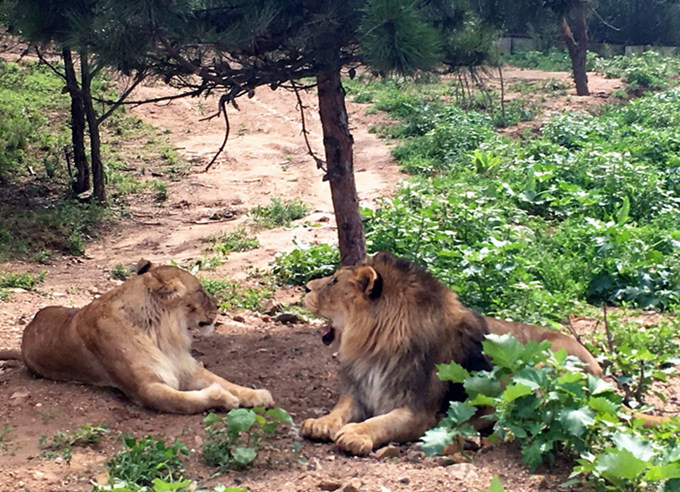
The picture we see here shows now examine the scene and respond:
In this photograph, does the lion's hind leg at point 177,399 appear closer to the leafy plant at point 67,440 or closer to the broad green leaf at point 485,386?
the leafy plant at point 67,440

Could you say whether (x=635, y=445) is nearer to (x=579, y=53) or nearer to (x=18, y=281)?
(x=18, y=281)

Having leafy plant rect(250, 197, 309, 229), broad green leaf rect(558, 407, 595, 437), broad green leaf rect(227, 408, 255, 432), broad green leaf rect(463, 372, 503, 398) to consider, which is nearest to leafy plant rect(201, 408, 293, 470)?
broad green leaf rect(227, 408, 255, 432)

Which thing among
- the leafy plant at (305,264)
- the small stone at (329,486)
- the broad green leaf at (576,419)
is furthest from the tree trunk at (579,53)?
the small stone at (329,486)

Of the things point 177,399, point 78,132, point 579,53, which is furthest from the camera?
point 579,53

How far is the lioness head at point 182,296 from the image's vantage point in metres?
5.37

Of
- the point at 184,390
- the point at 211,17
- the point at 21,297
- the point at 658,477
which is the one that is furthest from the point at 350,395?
the point at 21,297

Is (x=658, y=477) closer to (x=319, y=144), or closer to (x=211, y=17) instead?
(x=211, y=17)

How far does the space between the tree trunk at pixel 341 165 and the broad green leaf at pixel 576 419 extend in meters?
3.84

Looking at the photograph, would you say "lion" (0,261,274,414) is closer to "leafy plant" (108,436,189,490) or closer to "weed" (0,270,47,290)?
"leafy plant" (108,436,189,490)

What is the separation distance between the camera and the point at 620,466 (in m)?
3.35

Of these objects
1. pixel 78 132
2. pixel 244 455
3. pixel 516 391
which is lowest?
pixel 244 455

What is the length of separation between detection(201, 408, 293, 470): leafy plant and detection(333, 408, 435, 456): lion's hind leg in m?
0.40

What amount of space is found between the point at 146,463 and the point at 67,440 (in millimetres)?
632

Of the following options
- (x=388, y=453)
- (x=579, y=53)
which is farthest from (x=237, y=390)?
(x=579, y=53)
